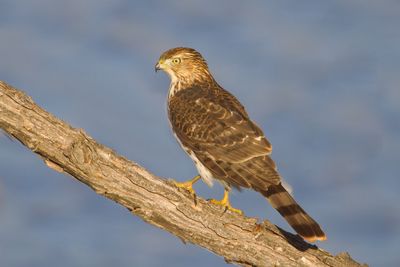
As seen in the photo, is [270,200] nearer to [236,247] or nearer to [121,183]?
[236,247]

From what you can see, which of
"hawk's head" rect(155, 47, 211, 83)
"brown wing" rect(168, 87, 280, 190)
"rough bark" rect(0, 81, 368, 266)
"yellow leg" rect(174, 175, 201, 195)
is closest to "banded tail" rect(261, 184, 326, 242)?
"brown wing" rect(168, 87, 280, 190)

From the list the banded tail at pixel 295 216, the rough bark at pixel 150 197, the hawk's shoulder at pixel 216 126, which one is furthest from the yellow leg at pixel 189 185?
the banded tail at pixel 295 216

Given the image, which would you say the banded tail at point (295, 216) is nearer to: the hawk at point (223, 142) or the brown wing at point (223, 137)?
the hawk at point (223, 142)

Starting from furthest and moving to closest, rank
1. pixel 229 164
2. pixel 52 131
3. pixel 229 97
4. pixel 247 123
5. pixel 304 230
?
pixel 229 97 → pixel 247 123 → pixel 229 164 → pixel 304 230 → pixel 52 131

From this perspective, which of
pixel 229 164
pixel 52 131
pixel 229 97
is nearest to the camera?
pixel 52 131

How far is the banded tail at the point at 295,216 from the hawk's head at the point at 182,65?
3.56 metres

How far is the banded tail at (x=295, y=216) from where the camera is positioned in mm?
8227

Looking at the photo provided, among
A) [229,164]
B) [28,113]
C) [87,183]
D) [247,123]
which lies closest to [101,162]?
[87,183]

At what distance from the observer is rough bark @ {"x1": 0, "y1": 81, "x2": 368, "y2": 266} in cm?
769

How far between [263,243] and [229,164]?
1.31 metres

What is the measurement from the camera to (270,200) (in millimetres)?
8539

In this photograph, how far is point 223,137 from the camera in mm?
9531

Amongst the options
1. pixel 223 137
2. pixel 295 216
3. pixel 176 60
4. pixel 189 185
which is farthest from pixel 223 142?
pixel 176 60

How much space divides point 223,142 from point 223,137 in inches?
5.0
